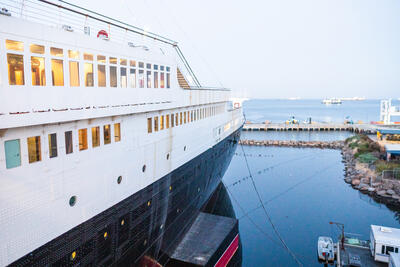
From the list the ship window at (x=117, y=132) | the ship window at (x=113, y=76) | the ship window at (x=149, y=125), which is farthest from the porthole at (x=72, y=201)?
the ship window at (x=149, y=125)

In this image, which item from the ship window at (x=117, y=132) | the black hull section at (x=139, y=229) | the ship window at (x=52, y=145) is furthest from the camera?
the ship window at (x=117, y=132)

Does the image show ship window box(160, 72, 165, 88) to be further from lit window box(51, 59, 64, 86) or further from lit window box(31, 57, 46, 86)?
lit window box(31, 57, 46, 86)

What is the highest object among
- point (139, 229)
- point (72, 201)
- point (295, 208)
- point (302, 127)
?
point (72, 201)

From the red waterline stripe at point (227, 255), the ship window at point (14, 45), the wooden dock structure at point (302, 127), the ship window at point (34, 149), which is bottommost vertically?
the red waterline stripe at point (227, 255)

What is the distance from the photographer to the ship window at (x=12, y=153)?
16.4 feet

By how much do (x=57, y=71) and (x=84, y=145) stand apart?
5.83ft

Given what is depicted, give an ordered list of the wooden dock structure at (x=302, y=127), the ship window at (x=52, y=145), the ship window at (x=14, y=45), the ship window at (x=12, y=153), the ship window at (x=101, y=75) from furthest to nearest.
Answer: the wooden dock structure at (x=302, y=127)
the ship window at (x=101, y=75)
the ship window at (x=52, y=145)
the ship window at (x=12, y=153)
the ship window at (x=14, y=45)

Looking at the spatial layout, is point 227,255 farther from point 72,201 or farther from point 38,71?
point 38,71

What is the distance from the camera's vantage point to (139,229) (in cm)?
902

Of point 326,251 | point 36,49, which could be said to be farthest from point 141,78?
point 326,251

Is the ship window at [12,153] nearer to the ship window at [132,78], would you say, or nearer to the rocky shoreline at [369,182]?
the ship window at [132,78]

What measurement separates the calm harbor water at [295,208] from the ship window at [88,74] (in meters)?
13.6

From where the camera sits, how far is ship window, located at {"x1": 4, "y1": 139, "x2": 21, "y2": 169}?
16.4 ft

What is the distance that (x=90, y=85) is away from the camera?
6598 mm
